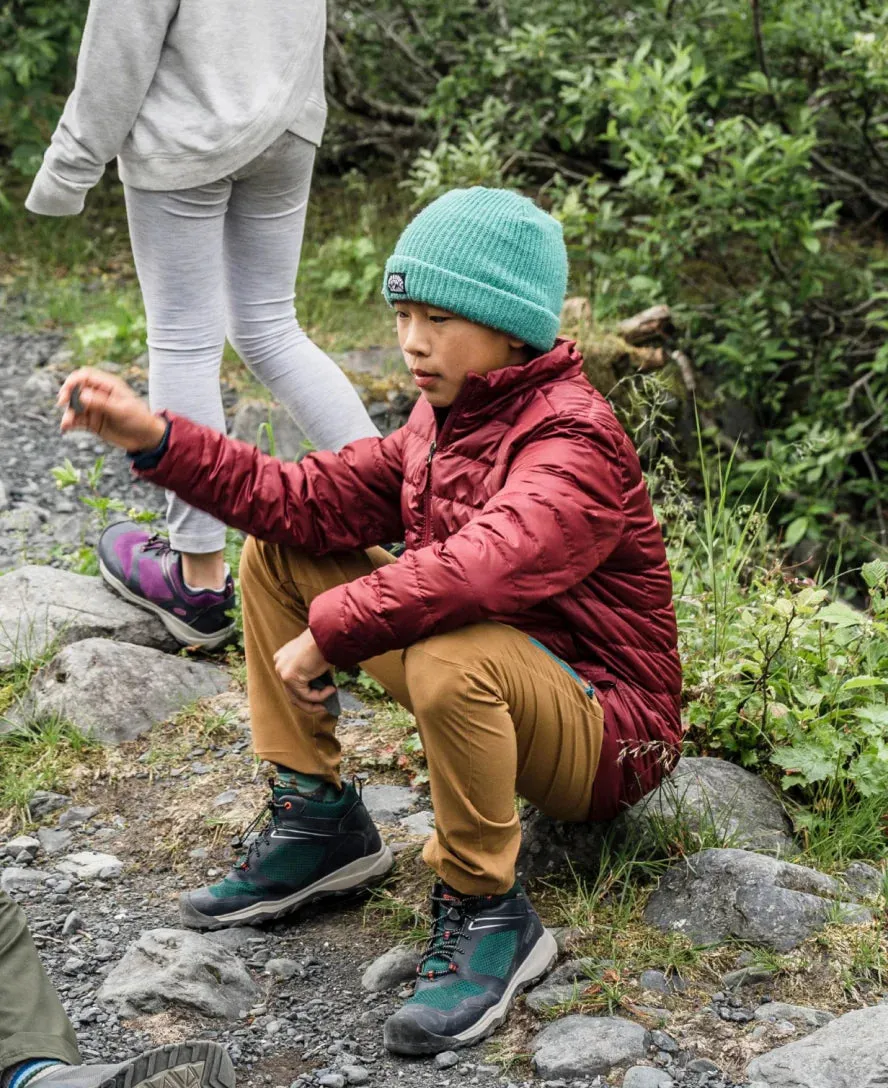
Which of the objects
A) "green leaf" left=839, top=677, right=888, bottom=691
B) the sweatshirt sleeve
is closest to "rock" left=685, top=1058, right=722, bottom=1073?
"green leaf" left=839, top=677, right=888, bottom=691

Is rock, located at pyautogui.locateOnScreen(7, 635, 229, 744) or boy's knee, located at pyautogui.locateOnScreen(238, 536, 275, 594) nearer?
boy's knee, located at pyautogui.locateOnScreen(238, 536, 275, 594)

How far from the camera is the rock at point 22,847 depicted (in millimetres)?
3246

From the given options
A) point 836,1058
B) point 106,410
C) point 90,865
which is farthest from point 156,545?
point 836,1058

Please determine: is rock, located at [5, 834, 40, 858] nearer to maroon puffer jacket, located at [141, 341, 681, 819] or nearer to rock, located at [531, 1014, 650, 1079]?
maroon puffer jacket, located at [141, 341, 681, 819]

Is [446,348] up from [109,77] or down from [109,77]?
down

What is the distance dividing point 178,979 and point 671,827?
106 cm

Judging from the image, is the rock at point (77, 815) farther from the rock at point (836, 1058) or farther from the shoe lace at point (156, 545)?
the rock at point (836, 1058)

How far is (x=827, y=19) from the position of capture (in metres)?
6.23

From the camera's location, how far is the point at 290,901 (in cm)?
292

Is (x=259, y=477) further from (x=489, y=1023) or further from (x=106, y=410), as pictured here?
(x=489, y=1023)

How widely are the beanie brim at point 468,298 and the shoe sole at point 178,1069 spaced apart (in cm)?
141

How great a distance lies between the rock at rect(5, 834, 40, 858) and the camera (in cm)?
325

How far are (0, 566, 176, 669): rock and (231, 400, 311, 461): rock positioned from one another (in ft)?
4.96

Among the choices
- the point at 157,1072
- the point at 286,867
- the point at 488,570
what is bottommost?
the point at 286,867
